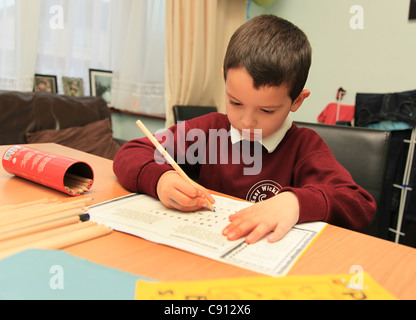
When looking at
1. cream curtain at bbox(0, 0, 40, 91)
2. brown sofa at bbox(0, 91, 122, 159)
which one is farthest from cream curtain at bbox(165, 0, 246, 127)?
cream curtain at bbox(0, 0, 40, 91)

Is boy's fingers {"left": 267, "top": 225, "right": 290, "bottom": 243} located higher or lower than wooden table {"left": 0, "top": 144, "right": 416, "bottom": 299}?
higher

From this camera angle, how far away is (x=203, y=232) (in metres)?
0.52

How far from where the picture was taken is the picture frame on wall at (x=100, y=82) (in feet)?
7.38

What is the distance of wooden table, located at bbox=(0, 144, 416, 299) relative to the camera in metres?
0.41

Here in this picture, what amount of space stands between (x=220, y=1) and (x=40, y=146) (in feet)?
6.30

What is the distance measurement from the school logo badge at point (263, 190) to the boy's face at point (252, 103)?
16cm

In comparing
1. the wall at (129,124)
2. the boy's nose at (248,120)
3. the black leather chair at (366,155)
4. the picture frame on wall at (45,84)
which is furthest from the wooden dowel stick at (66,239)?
the wall at (129,124)

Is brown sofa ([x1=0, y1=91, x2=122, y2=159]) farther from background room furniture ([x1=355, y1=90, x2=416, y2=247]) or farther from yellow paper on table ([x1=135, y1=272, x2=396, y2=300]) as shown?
yellow paper on table ([x1=135, y1=272, x2=396, y2=300])

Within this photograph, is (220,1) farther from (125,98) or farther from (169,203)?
(169,203)

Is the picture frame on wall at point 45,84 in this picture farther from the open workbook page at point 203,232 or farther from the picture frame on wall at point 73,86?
the open workbook page at point 203,232

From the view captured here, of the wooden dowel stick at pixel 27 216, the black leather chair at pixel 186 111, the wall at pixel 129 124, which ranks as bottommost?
the wall at pixel 129 124

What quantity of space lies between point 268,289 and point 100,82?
7.18 ft

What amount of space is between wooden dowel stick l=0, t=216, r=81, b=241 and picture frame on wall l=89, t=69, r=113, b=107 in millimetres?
1912
